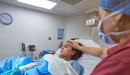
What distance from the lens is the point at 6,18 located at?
2.47m

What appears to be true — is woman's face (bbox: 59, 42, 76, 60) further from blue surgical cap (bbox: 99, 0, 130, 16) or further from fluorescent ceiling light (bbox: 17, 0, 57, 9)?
fluorescent ceiling light (bbox: 17, 0, 57, 9)

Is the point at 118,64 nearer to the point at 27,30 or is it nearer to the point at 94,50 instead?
the point at 94,50

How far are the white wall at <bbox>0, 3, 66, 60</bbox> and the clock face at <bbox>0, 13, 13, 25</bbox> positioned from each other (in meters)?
0.07

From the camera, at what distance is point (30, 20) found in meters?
2.81

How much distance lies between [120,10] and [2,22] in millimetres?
2518

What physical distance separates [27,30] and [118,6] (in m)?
2.51

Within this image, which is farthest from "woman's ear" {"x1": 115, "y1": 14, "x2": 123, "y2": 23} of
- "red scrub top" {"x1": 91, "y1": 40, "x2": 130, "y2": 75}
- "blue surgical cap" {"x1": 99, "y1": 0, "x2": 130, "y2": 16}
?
"red scrub top" {"x1": 91, "y1": 40, "x2": 130, "y2": 75}

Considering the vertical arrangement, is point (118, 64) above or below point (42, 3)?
below

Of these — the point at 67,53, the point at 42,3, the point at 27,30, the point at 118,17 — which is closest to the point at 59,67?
the point at 67,53

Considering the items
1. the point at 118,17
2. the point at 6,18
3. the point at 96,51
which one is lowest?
the point at 96,51

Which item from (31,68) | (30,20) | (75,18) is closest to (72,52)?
(31,68)

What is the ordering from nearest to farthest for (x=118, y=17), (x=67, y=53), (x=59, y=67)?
(x=118, y=17), (x=59, y=67), (x=67, y=53)

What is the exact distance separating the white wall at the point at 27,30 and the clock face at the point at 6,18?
0.23ft

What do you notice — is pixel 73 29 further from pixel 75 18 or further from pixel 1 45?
pixel 1 45
